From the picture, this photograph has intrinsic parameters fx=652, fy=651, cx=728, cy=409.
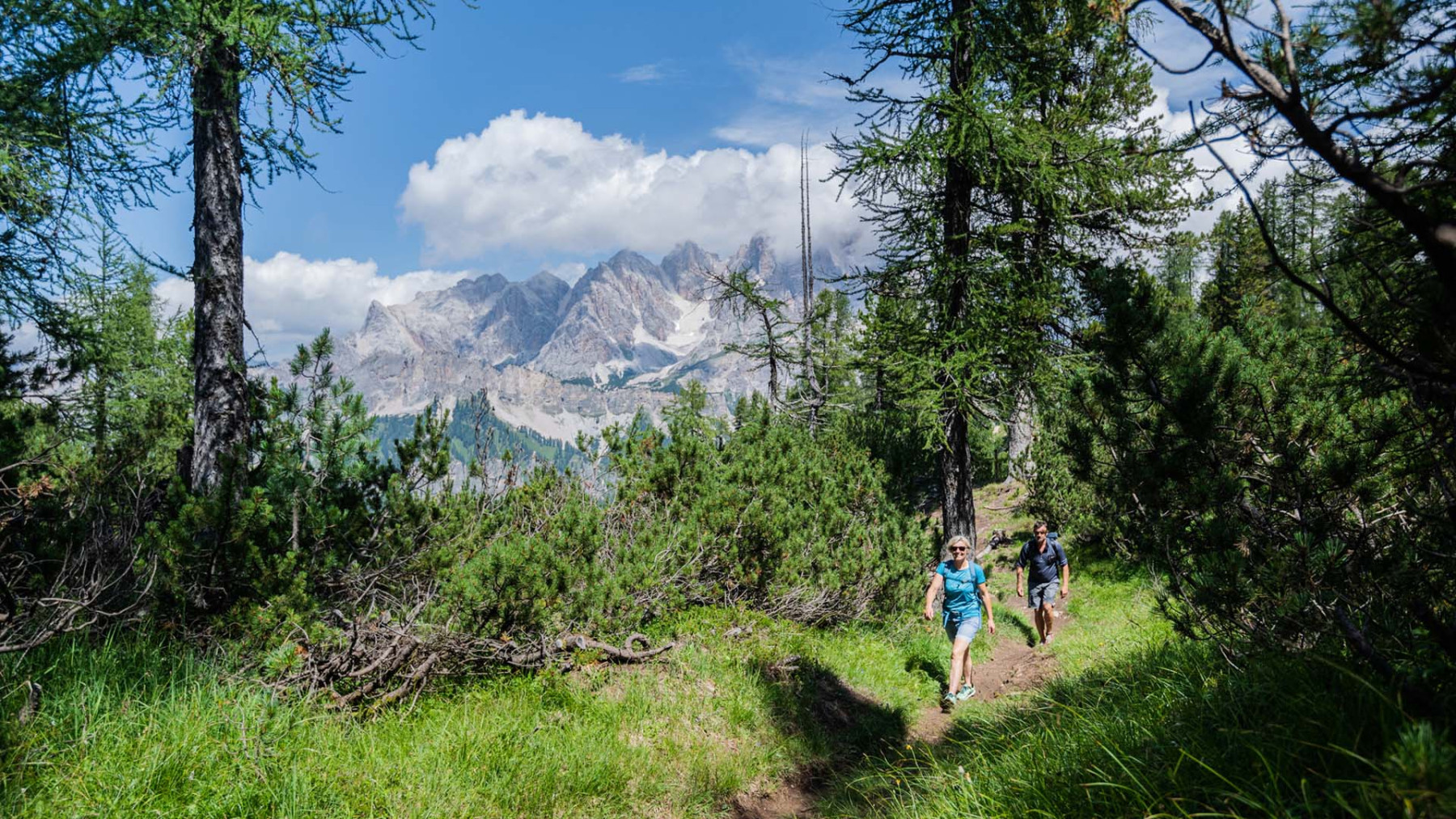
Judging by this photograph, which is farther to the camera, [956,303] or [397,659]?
[956,303]

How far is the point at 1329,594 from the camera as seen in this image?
2.77 meters

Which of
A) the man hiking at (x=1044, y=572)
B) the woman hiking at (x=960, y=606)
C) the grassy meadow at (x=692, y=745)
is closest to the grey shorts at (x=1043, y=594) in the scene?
the man hiking at (x=1044, y=572)

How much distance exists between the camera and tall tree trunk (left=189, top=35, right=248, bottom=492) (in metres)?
5.66

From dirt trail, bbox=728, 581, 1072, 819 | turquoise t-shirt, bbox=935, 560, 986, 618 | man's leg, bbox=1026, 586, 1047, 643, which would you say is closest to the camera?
dirt trail, bbox=728, 581, 1072, 819

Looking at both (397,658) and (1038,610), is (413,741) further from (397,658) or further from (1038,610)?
(1038,610)

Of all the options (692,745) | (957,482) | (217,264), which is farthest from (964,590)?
(217,264)

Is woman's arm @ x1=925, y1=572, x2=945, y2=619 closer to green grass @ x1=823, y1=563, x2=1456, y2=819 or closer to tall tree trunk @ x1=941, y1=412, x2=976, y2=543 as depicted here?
green grass @ x1=823, y1=563, x2=1456, y2=819

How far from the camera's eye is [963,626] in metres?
7.39

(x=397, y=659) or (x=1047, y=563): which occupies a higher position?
(x=397, y=659)

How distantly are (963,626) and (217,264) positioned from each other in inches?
326

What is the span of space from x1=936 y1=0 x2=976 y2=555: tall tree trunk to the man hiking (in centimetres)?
100

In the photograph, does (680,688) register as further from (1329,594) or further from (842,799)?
(1329,594)

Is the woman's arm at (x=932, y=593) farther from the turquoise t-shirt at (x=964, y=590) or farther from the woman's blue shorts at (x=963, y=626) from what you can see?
the woman's blue shorts at (x=963, y=626)

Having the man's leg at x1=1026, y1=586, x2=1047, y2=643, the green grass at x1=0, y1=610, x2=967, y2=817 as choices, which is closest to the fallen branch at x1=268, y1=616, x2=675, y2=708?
the green grass at x1=0, y1=610, x2=967, y2=817
